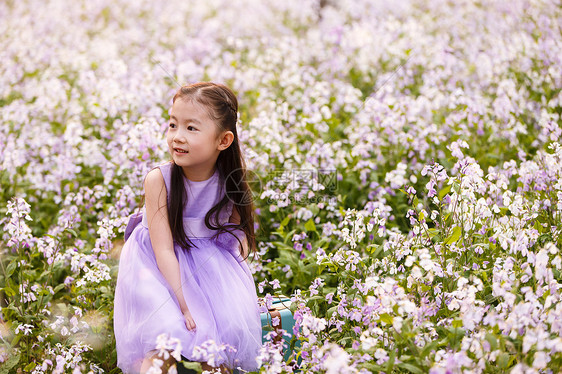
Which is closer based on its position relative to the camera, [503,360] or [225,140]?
[503,360]

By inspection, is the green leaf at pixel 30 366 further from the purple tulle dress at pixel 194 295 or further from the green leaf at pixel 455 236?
the green leaf at pixel 455 236

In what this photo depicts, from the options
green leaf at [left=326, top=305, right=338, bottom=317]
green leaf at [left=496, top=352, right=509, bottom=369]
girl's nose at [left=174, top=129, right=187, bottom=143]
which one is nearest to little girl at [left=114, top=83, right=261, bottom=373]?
girl's nose at [left=174, top=129, right=187, bottom=143]

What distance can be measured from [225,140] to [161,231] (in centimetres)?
59

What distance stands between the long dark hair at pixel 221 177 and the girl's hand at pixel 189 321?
1.30 feet

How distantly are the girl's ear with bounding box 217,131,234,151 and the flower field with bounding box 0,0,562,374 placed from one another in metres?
0.76

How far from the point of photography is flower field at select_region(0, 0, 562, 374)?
87.6 inches

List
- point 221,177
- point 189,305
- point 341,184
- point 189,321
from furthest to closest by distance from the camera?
point 341,184 → point 221,177 → point 189,305 → point 189,321

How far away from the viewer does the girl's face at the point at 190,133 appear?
263cm

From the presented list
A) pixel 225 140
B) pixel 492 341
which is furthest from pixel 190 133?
pixel 492 341

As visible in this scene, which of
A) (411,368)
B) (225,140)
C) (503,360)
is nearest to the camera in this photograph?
(503,360)

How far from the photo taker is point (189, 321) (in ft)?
8.20

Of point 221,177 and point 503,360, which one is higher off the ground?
point 221,177

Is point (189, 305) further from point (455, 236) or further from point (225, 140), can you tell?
point (455, 236)

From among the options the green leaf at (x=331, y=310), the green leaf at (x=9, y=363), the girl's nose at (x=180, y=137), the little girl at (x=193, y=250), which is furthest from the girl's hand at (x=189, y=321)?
the green leaf at (x=9, y=363)
